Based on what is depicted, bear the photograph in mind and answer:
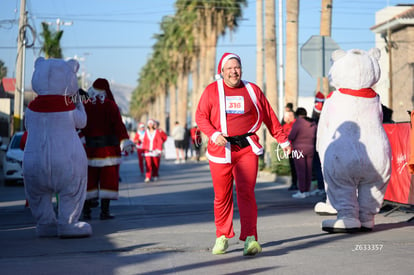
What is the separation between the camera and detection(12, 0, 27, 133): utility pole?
106 ft

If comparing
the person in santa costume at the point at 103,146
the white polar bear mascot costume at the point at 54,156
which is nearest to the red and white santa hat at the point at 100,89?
the person in santa costume at the point at 103,146

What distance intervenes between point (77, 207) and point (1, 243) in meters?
0.96

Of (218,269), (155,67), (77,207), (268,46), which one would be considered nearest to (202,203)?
(77,207)

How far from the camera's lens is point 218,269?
666cm

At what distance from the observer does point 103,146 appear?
36.0 ft

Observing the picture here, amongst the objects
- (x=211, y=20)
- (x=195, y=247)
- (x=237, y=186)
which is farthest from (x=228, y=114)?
(x=211, y=20)

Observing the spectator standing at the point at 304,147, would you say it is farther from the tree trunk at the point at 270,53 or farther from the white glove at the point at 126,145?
the tree trunk at the point at 270,53

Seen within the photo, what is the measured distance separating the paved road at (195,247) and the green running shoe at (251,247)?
0.28ft

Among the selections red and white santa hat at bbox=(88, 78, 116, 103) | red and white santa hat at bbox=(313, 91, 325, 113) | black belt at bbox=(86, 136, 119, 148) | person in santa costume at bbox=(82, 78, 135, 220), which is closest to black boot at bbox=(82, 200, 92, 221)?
person in santa costume at bbox=(82, 78, 135, 220)

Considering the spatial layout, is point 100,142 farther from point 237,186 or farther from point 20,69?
point 20,69

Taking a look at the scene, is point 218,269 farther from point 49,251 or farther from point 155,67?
point 155,67

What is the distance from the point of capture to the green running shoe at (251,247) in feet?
23.9

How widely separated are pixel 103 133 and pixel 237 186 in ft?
12.9

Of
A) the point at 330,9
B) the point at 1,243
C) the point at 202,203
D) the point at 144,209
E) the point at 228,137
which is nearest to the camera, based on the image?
the point at 228,137
